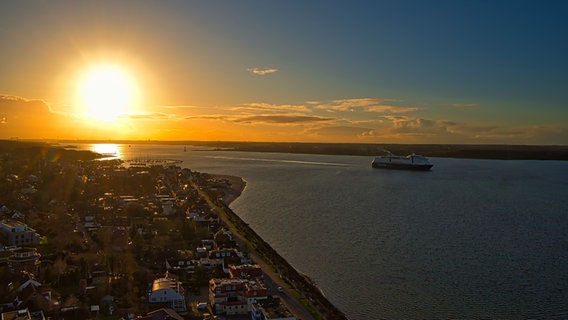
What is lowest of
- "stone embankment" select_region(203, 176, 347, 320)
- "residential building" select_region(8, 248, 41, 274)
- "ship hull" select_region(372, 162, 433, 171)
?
"stone embankment" select_region(203, 176, 347, 320)

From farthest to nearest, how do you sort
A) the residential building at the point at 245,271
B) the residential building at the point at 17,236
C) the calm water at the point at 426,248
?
the residential building at the point at 17,236
the residential building at the point at 245,271
the calm water at the point at 426,248

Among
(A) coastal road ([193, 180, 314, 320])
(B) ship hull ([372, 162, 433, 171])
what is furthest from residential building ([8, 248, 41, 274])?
(B) ship hull ([372, 162, 433, 171])

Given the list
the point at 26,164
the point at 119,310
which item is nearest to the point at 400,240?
the point at 119,310

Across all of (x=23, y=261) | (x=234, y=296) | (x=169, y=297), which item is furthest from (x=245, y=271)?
(x=23, y=261)

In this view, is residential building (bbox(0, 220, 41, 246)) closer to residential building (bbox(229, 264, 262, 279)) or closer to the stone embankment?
the stone embankment

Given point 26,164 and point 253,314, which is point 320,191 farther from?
point 26,164

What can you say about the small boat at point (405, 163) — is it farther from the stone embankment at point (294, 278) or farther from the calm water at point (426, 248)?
the stone embankment at point (294, 278)

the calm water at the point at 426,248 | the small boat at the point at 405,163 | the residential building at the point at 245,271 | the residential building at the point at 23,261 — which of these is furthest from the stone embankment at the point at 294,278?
the small boat at the point at 405,163

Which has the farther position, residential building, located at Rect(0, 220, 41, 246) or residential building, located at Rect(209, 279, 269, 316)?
residential building, located at Rect(0, 220, 41, 246)

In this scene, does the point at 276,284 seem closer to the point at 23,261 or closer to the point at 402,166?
the point at 23,261
